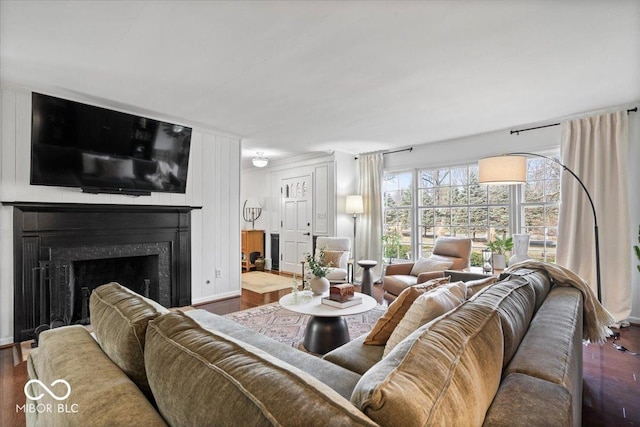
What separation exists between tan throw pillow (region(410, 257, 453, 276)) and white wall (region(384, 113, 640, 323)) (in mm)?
1680

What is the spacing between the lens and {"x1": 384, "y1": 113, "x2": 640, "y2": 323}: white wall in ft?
11.1

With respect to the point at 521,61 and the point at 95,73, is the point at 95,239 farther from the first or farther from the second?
the point at 521,61

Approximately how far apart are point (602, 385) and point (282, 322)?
265 centimetres

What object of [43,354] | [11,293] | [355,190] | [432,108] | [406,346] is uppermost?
[432,108]

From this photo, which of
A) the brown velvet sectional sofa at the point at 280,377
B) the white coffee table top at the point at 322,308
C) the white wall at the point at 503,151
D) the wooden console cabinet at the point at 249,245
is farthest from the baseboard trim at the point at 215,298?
the white wall at the point at 503,151

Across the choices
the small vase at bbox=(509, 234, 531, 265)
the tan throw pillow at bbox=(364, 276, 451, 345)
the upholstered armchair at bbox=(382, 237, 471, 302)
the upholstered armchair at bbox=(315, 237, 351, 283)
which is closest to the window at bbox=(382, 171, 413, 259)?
the upholstered armchair at bbox=(315, 237, 351, 283)

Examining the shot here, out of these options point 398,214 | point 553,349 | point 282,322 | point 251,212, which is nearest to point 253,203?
point 251,212

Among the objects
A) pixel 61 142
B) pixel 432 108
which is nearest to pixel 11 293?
pixel 61 142

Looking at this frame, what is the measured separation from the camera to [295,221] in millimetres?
6410

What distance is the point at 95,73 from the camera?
102 inches

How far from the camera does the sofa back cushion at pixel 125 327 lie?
93cm

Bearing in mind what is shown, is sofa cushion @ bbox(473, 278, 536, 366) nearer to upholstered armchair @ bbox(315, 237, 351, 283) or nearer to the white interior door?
upholstered armchair @ bbox(315, 237, 351, 283)

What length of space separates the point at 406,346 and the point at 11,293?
365 centimetres

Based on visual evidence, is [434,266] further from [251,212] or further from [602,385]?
[251,212]
